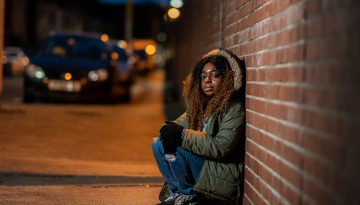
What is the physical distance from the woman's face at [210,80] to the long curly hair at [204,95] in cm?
3

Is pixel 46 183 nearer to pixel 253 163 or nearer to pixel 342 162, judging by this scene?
pixel 253 163

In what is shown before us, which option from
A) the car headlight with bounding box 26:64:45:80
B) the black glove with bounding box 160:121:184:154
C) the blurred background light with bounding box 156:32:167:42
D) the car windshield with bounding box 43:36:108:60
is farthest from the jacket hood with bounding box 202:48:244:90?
the blurred background light with bounding box 156:32:167:42

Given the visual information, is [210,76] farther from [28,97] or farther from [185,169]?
[28,97]

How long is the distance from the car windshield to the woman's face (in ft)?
29.6

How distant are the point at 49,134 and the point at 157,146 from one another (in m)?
4.20

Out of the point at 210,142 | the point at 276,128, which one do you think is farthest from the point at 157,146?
the point at 276,128

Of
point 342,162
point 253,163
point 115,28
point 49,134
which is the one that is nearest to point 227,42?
point 253,163

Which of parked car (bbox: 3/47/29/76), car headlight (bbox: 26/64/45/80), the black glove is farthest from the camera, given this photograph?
parked car (bbox: 3/47/29/76)

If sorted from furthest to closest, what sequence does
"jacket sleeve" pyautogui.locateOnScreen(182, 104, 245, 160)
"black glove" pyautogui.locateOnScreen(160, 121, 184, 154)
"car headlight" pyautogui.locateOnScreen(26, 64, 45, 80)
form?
1. "car headlight" pyautogui.locateOnScreen(26, 64, 45, 80)
2. "black glove" pyautogui.locateOnScreen(160, 121, 184, 154)
3. "jacket sleeve" pyautogui.locateOnScreen(182, 104, 245, 160)

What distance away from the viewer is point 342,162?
1803 mm

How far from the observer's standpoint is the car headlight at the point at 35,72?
1179cm

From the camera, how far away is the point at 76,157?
20.3 ft

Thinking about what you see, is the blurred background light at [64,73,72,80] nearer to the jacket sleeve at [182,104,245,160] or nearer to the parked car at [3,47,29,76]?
the jacket sleeve at [182,104,245,160]

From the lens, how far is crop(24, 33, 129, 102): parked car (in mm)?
11812
